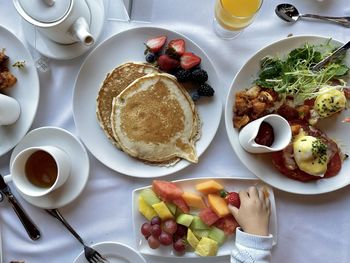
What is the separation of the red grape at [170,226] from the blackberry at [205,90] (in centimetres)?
40

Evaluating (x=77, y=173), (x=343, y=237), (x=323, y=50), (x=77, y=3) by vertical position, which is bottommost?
(x=343, y=237)

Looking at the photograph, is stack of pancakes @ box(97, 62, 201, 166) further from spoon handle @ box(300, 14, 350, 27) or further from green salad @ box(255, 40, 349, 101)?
spoon handle @ box(300, 14, 350, 27)

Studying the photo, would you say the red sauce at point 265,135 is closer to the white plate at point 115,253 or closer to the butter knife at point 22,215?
the white plate at point 115,253

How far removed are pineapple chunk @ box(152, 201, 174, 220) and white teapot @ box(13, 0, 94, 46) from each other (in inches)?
20.3

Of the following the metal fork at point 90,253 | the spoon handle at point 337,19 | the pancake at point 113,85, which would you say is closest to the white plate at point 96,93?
the pancake at point 113,85

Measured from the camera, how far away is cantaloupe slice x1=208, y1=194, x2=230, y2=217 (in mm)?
1380

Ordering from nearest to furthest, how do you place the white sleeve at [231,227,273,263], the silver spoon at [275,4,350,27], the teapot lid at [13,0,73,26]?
1. the teapot lid at [13,0,73,26]
2. the white sleeve at [231,227,273,263]
3. the silver spoon at [275,4,350,27]

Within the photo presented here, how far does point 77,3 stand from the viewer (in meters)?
1.29

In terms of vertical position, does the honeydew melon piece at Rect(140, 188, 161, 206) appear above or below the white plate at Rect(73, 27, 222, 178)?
below

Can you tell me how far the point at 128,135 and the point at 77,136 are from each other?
0.17 metres

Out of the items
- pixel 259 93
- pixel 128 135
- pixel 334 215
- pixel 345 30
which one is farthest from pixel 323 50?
pixel 128 135

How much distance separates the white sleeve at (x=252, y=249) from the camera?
1.34 meters

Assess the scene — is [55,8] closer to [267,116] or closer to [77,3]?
[77,3]

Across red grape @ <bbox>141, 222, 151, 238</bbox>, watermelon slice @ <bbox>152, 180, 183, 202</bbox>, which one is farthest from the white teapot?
red grape @ <bbox>141, 222, 151, 238</bbox>
